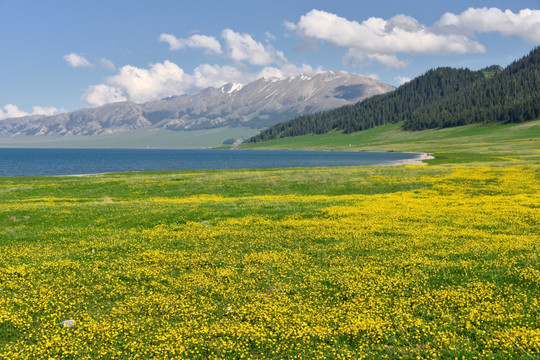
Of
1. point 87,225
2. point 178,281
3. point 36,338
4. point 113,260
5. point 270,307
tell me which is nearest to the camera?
point 36,338

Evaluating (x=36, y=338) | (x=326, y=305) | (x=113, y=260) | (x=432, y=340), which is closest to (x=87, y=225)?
(x=113, y=260)

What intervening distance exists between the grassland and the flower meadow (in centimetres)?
8

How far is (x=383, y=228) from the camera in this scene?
86.9 feet

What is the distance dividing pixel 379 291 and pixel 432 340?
406cm

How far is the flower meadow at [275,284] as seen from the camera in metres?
11.9

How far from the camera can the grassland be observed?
11875mm

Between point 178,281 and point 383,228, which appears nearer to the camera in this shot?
point 178,281

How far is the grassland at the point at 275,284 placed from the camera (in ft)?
39.0

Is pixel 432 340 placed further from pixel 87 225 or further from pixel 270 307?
pixel 87 225

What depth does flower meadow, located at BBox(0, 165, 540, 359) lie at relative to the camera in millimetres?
11867

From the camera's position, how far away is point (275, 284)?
16.8 meters

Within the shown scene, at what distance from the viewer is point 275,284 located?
55.0ft

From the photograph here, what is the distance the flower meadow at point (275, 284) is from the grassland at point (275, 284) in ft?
0.27

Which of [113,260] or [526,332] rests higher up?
[113,260]
